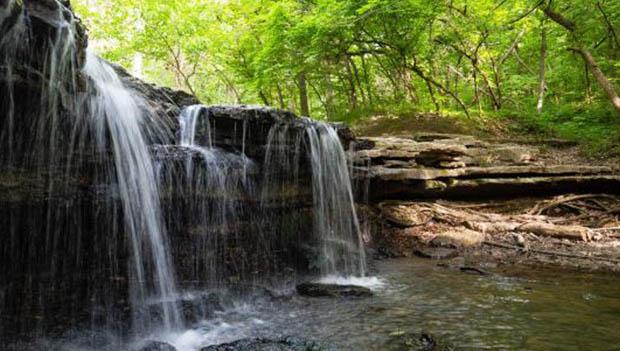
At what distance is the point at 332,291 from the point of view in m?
6.57

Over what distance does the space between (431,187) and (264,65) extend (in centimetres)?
832

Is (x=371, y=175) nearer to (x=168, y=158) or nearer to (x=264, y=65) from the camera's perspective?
(x=168, y=158)

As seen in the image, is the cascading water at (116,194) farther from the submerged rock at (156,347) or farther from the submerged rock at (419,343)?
the submerged rock at (419,343)

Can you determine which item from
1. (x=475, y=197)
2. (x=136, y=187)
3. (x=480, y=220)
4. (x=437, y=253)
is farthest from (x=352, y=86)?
(x=136, y=187)

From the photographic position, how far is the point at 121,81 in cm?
631

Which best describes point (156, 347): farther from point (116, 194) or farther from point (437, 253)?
point (437, 253)

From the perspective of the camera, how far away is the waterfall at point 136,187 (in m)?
5.17

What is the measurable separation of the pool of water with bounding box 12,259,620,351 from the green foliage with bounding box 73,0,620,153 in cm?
734

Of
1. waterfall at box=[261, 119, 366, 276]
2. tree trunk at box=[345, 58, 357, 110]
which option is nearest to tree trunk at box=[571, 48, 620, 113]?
tree trunk at box=[345, 58, 357, 110]

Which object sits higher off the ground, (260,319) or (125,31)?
(125,31)

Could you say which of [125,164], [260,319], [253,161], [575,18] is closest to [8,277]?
[125,164]

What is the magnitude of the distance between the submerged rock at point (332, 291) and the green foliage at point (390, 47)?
8546 millimetres

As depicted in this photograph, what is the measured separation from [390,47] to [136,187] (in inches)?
467

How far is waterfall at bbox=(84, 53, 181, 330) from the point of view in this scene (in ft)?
17.0
